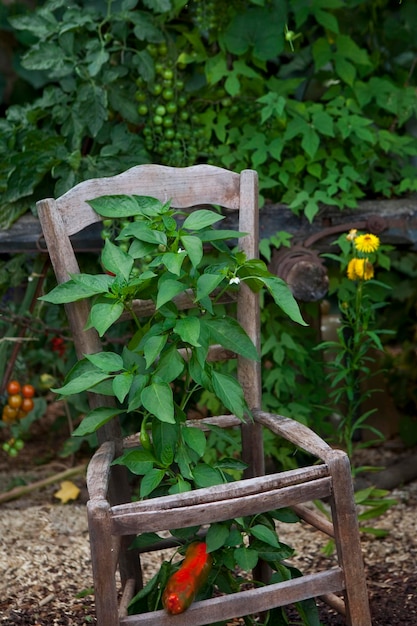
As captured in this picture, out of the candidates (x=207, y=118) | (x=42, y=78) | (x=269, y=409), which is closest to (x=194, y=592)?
(x=269, y=409)

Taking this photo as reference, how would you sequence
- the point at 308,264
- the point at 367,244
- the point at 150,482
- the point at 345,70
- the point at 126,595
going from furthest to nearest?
the point at 345,70, the point at 308,264, the point at 367,244, the point at 126,595, the point at 150,482

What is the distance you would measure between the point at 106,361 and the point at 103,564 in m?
0.38

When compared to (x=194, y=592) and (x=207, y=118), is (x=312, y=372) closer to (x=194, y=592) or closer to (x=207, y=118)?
(x=207, y=118)

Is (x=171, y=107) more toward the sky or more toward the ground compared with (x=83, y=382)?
more toward the sky

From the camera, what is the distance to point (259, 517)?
6.52 feet

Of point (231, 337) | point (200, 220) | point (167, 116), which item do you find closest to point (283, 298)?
point (231, 337)

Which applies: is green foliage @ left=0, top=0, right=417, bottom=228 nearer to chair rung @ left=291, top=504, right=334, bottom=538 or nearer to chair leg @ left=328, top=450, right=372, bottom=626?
chair rung @ left=291, top=504, right=334, bottom=538

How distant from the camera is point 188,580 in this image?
1777 mm

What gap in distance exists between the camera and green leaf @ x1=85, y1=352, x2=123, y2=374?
71.7 inches

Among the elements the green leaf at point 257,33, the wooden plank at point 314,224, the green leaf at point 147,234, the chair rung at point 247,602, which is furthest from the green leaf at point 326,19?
the chair rung at point 247,602

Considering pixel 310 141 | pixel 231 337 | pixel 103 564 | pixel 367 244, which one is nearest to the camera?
pixel 103 564

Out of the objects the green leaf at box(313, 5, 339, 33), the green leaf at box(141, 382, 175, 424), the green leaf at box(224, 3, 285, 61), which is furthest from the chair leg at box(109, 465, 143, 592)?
the green leaf at box(313, 5, 339, 33)

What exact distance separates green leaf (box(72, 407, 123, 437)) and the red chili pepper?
12.2 inches

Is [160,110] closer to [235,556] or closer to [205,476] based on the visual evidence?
[205,476]
